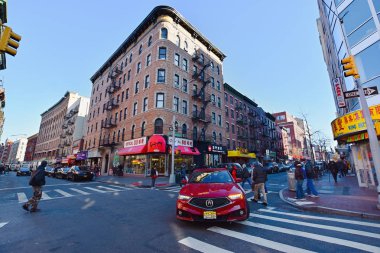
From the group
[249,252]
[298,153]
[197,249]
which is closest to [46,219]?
[197,249]

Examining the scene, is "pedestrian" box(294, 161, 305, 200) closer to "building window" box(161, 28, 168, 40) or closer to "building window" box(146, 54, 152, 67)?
"building window" box(146, 54, 152, 67)

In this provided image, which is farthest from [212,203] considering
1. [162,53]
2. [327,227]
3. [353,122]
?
[162,53]

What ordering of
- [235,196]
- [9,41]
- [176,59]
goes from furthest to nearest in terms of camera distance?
[176,59]
[9,41]
[235,196]

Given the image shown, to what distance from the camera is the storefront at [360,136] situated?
10070 millimetres

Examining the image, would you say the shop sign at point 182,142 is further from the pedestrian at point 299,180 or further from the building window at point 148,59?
the pedestrian at point 299,180

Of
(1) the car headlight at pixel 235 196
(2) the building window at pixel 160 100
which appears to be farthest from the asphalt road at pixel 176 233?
(2) the building window at pixel 160 100

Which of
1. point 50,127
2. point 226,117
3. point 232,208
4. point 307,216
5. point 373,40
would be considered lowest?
point 307,216

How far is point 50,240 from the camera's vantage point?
169 inches

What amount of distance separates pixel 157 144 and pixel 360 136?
17.3 metres

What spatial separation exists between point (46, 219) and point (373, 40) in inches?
687

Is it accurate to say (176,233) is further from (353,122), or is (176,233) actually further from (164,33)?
(164,33)

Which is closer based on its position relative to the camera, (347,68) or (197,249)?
(197,249)

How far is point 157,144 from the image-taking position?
2162 cm

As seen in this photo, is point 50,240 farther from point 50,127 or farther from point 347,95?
point 50,127
